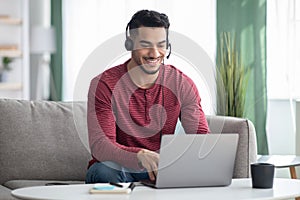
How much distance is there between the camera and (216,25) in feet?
19.2

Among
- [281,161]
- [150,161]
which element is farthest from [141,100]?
[281,161]

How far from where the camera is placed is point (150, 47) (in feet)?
9.38

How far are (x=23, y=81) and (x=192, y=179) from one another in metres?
4.38

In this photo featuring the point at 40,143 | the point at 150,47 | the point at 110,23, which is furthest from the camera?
the point at 110,23

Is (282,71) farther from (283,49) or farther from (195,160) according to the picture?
(195,160)

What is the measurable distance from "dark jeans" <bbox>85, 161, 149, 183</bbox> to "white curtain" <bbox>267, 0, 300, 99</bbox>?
118 inches

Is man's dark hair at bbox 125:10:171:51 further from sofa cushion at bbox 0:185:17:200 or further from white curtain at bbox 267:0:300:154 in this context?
white curtain at bbox 267:0:300:154

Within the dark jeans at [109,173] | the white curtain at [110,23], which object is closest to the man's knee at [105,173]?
the dark jeans at [109,173]

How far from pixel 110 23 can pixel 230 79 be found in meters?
1.36

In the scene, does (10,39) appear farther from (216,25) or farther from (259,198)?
(259,198)

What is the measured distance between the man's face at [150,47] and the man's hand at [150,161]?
50 centimetres

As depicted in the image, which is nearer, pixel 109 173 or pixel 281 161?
pixel 109 173

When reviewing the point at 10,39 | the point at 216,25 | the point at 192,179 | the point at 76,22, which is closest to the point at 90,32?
the point at 76,22

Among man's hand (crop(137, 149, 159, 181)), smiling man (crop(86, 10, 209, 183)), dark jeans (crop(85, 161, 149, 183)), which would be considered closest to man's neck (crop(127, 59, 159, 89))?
smiling man (crop(86, 10, 209, 183))
